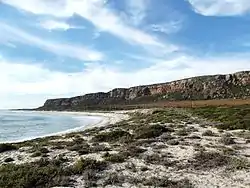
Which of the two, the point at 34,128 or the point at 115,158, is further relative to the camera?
the point at 34,128

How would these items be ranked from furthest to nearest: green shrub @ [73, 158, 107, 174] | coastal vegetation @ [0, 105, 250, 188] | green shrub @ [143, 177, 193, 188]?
green shrub @ [73, 158, 107, 174] → coastal vegetation @ [0, 105, 250, 188] → green shrub @ [143, 177, 193, 188]

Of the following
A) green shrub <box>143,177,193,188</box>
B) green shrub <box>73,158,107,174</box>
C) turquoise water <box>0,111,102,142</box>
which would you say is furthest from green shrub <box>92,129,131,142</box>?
turquoise water <box>0,111,102,142</box>

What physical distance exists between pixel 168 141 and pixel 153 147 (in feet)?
8.52

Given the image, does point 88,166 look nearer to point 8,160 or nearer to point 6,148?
point 8,160

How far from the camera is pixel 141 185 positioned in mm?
13227

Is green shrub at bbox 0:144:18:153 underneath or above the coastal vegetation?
above

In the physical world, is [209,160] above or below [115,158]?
below

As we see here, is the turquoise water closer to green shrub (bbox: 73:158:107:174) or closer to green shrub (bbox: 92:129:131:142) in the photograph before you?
green shrub (bbox: 92:129:131:142)

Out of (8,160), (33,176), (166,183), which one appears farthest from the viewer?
(8,160)

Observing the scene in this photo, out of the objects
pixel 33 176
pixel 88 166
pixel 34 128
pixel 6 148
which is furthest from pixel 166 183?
pixel 34 128

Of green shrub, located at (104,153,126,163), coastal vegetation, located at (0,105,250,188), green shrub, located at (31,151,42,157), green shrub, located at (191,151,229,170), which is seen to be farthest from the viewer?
green shrub, located at (31,151,42,157)

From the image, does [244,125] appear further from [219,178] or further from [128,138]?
[219,178]

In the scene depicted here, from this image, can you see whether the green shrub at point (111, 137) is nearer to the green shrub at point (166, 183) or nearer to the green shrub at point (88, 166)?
the green shrub at point (88, 166)

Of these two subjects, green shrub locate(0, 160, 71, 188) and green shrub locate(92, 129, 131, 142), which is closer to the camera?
green shrub locate(0, 160, 71, 188)
